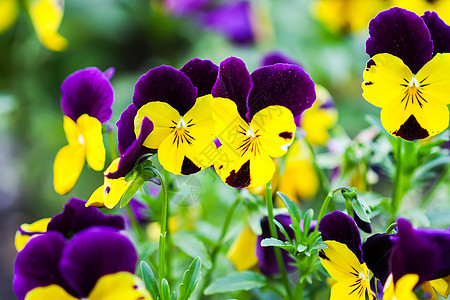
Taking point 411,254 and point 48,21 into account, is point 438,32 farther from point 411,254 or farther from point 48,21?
point 48,21

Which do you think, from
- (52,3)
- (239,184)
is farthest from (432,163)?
(52,3)

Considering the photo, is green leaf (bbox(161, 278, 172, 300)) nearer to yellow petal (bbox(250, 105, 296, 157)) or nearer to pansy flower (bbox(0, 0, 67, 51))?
yellow petal (bbox(250, 105, 296, 157))

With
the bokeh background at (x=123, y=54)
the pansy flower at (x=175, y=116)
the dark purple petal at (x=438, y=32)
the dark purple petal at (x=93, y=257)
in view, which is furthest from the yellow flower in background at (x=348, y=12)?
the dark purple petal at (x=93, y=257)

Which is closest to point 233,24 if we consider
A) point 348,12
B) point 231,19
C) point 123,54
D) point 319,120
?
point 231,19

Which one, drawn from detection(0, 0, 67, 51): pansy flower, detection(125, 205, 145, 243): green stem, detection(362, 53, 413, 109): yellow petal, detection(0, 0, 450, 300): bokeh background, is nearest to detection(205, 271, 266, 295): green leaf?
detection(125, 205, 145, 243): green stem

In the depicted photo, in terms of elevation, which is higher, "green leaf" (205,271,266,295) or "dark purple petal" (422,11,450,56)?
"dark purple petal" (422,11,450,56)

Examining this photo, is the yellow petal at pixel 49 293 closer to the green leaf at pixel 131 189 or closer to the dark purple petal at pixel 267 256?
the green leaf at pixel 131 189
